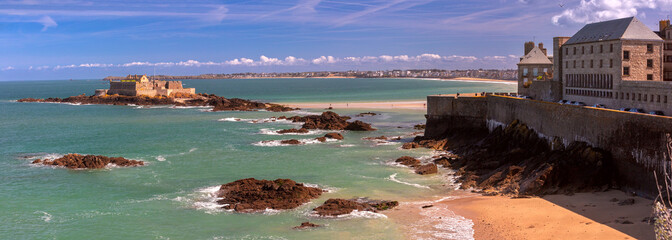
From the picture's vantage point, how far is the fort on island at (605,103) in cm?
2152

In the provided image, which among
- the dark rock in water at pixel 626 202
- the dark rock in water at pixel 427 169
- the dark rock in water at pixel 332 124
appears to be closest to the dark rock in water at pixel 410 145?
the dark rock in water at pixel 427 169

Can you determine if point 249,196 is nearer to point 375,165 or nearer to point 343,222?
point 343,222

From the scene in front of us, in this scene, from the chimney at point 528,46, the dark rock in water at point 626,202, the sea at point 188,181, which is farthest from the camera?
the chimney at point 528,46

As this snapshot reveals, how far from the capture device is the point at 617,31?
3017 centimetres

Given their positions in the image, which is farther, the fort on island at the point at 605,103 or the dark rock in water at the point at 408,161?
the dark rock in water at the point at 408,161

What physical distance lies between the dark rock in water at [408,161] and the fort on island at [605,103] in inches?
261

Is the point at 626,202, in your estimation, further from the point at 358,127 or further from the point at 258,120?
the point at 258,120

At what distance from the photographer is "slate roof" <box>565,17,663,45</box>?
29344 mm

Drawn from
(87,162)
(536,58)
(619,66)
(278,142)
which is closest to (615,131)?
(619,66)

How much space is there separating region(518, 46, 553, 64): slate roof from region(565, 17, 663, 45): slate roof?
10.6 metres

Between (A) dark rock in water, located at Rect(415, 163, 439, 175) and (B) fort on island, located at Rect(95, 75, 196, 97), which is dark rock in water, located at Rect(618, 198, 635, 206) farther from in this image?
(B) fort on island, located at Rect(95, 75, 196, 97)

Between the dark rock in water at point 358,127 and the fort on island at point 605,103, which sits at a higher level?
the fort on island at point 605,103

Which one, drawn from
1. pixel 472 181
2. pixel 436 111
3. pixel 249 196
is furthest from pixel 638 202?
pixel 436 111

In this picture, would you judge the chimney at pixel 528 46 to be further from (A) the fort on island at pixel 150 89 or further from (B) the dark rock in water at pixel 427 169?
(A) the fort on island at pixel 150 89
